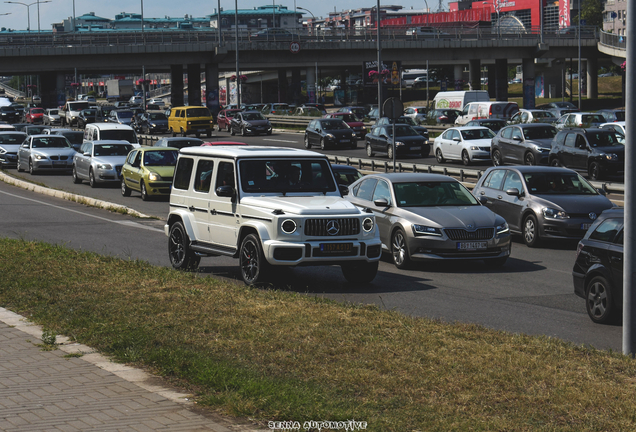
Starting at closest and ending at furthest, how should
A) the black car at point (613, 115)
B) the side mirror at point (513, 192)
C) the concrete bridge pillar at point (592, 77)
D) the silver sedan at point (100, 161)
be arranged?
the side mirror at point (513, 192)
the silver sedan at point (100, 161)
the black car at point (613, 115)
the concrete bridge pillar at point (592, 77)

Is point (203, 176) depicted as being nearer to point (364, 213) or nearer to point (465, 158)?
point (364, 213)

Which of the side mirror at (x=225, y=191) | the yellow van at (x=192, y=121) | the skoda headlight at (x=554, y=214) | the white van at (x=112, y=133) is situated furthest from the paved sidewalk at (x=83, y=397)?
the yellow van at (x=192, y=121)

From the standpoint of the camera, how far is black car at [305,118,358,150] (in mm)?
46219

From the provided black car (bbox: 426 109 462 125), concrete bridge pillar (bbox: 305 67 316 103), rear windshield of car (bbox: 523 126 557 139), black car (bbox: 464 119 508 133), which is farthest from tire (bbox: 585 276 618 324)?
concrete bridge pillar (bbox: 305 67 316 103)

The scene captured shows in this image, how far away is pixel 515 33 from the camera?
83.5 metres

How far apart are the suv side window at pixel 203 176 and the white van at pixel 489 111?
40220 mm

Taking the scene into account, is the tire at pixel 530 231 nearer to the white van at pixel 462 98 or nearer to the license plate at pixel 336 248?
the license plate at pixel 336 248

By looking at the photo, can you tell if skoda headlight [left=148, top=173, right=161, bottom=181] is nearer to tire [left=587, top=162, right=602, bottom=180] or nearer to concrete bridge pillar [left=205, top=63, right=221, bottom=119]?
tire [left=587, top=162, right=602, bottom=180]

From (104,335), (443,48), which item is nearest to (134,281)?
(104,335)

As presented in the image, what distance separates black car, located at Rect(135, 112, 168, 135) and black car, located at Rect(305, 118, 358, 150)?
16.1m

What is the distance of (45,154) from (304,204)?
27.3 metres

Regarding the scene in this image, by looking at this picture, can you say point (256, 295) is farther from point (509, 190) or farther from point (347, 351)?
point (509, 190)

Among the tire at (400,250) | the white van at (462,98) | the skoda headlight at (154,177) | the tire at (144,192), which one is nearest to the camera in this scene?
the tire at (400,250)

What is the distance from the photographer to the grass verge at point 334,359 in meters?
5.83
